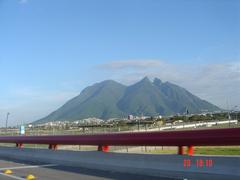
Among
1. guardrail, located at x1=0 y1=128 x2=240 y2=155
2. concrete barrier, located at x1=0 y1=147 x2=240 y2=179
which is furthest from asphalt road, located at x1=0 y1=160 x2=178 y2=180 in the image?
guardrail, located at x1=0 y1=128 x2=240 y2=155

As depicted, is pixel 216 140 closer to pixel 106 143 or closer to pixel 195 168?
pixel 195 168

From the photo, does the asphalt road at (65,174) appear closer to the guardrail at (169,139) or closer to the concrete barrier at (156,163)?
the concrete barrier at (156,163)

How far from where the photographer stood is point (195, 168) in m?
12.6

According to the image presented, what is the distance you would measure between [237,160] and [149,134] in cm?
443

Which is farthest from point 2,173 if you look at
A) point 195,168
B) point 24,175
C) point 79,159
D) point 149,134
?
point 195,168
